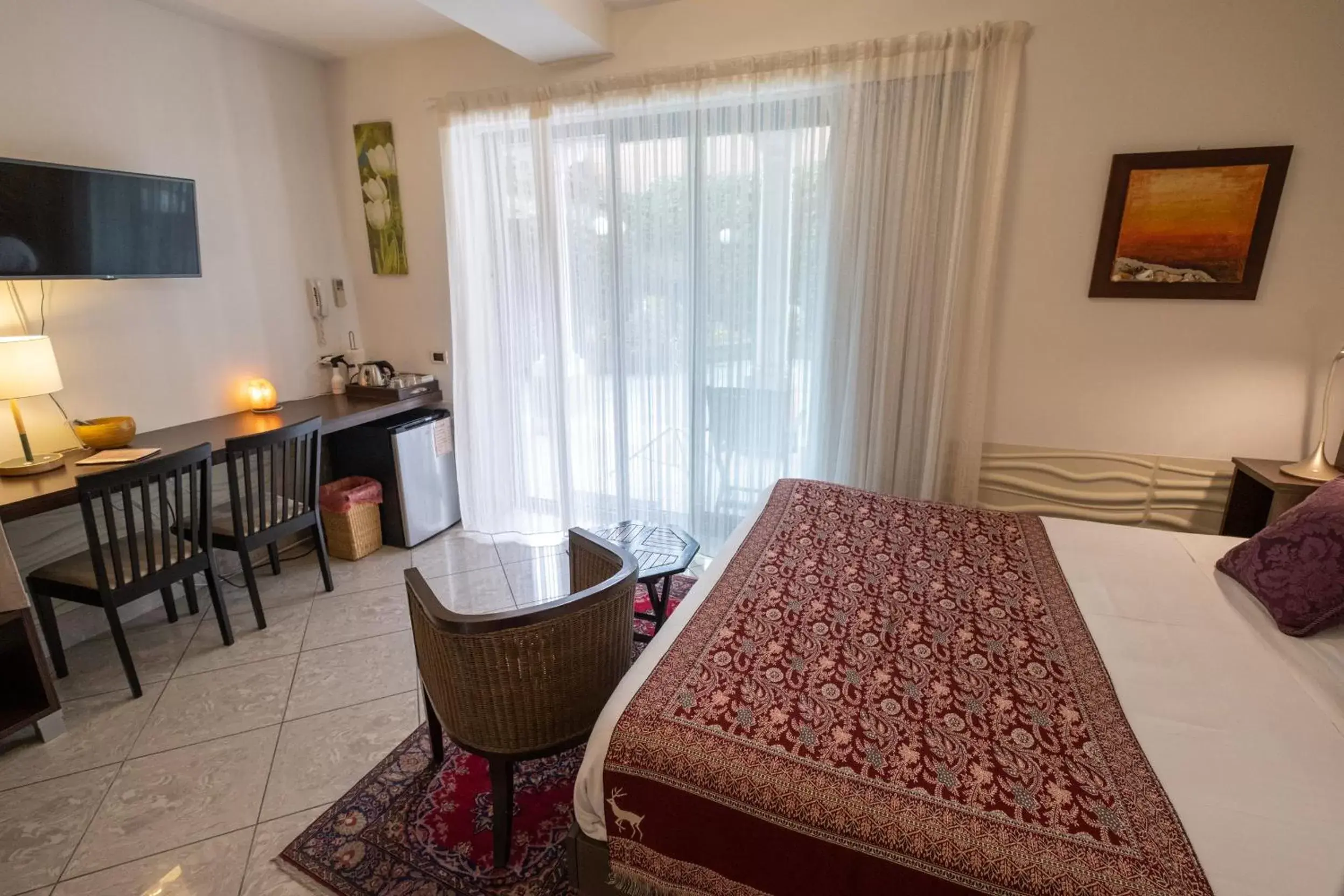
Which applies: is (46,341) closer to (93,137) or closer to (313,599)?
(93,137)

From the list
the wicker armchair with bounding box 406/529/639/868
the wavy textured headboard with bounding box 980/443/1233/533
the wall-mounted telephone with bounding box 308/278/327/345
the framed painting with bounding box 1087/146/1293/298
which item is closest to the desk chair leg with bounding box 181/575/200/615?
the wall-mounted telephone with bounding box 308/278/327/345

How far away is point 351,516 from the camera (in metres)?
3.28

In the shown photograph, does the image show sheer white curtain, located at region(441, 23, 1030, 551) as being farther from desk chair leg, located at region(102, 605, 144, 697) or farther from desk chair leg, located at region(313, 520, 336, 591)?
desk chair leg, located at region(102, 605, 144, 697)

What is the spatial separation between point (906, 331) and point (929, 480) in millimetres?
665

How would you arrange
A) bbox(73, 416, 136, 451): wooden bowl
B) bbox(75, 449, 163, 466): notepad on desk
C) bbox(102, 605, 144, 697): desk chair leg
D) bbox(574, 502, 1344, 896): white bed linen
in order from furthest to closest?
1. bbox(73, 416, 136, 451): wooden bowl
2. bbox(75, 449, 163, 466): notepad on desk
3. bbox(102, 605, 144, 697): desk chair leg
4. bbox(574, 502, 1344, 896): white bed linen

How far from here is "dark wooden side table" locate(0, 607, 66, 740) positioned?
1.96 meters

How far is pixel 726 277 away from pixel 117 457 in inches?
105

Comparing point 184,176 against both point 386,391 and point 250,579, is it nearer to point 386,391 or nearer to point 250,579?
point 386,391

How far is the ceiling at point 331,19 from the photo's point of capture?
8.89ft

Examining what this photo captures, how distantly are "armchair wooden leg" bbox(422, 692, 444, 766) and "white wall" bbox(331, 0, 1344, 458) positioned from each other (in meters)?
2.48

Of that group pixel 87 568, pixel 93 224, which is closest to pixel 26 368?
pixel 93 224

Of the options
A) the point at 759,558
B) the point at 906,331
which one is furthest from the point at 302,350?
→ the point at 906,331

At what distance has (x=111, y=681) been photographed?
2.35 meters

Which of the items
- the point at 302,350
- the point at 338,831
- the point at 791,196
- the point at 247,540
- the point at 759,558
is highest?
the point at 791,196
